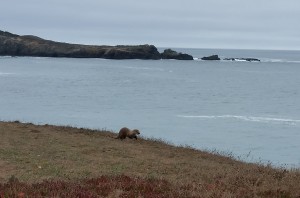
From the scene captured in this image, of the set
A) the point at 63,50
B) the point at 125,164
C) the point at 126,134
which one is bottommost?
the point at 63,50

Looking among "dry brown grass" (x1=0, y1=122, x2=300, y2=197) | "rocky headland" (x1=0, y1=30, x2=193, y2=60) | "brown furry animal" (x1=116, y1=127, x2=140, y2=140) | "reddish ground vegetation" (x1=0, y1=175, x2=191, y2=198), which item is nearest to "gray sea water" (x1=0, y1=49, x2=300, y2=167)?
"brown furry animal" (x1=116, y1=127, x2=140, y2=140)

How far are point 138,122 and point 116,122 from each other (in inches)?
63.4

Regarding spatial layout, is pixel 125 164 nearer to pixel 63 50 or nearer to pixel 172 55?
pixel 63 50

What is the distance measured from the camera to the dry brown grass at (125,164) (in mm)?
9844

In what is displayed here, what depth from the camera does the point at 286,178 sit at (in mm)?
11344

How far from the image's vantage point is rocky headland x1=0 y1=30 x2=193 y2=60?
182 meters

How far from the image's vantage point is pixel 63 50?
188 metres

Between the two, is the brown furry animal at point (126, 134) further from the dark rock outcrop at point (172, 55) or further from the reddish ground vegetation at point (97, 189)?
the dark rock outcrop at point (172, 55)

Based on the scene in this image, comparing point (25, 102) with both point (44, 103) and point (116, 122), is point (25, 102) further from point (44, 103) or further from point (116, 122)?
point (116, 122)

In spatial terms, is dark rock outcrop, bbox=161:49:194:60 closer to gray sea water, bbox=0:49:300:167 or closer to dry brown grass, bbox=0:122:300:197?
gray sea water, bbox=0:49:300:167

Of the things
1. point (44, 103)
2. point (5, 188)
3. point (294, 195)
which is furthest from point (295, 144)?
point (44, 103)

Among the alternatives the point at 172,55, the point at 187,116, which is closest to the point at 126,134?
the point at 187,116

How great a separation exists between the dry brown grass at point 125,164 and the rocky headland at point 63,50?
516ft

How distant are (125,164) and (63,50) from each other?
177 meters
